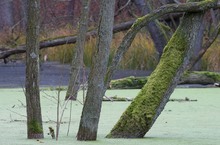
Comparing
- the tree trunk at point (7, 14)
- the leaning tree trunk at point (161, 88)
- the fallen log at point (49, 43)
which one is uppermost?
the leaning tree trunk at point (161, 88)

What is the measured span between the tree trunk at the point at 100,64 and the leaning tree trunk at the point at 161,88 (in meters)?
0.37

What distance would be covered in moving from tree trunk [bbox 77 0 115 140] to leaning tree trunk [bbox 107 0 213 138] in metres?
0.37

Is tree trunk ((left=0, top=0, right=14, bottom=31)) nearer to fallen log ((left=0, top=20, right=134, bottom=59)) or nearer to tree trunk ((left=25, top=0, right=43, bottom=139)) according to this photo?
fallen log ((left=0, top=20, right=134, bottom=59))

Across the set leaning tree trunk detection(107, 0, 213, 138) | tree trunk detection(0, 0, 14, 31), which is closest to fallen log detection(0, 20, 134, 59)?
leaning tree trunk detection(107, 0, 213, 138)

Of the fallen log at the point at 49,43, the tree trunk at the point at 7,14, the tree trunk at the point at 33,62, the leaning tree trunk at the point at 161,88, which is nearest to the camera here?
the tree trunk at the point at 33,62

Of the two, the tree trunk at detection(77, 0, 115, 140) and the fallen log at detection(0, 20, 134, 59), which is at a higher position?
the tree trunk at detection(77, 0, 115, 140)

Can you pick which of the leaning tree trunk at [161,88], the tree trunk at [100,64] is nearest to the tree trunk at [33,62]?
the tree trunk at [100,64]

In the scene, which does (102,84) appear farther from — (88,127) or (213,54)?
(213,54)

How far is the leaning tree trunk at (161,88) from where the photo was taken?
4.06 metres

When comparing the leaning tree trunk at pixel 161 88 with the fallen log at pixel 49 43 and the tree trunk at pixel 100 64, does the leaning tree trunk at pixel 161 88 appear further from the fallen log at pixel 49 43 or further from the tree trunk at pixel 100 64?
the fallen log at pixel 49 43

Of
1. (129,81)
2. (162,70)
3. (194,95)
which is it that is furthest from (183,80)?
(162,70)

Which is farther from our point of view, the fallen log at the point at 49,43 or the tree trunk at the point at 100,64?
the fallen log at the point at 49,43

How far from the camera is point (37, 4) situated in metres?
3.62

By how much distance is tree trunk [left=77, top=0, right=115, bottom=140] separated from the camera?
143 inches
